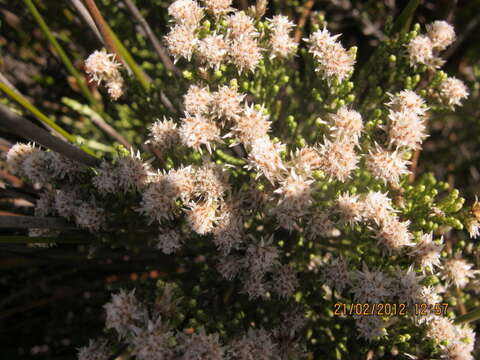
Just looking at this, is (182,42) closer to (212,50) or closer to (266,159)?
(212,50)

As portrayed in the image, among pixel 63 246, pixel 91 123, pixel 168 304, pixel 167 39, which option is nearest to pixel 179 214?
pixel 168 304

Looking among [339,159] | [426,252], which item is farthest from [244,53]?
[426,252]

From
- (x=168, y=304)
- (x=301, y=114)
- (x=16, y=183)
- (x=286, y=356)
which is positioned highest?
(x=301, y=114)

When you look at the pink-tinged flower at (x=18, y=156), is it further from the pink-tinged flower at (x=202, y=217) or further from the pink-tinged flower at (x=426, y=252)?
the pink-tinged flower at (x=426, y=252)

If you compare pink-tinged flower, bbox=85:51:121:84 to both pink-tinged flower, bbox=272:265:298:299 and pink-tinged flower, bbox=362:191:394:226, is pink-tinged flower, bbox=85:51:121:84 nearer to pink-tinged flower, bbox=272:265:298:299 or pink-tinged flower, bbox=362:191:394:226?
pink-tinged flower, bbox=272:265:298:299

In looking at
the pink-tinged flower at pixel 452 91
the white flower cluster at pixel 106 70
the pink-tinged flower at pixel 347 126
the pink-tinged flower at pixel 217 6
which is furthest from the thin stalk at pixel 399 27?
the white flower cluster at pixel 106 70

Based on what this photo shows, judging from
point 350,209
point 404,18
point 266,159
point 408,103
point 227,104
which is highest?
point 404,18

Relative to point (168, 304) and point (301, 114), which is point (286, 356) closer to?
point (168, 304)
